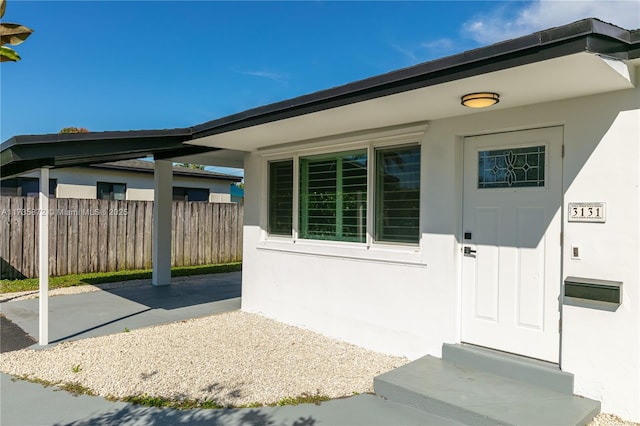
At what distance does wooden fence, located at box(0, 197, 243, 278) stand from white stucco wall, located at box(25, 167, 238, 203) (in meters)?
2.54

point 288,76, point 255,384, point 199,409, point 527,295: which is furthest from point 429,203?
point 288,76

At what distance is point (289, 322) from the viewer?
632 centimetres

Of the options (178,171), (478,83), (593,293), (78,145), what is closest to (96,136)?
(78,145)

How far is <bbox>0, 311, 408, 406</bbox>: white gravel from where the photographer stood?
3.95m

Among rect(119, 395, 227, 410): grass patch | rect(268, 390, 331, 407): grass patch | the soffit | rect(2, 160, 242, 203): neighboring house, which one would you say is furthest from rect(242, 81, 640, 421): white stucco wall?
rect(2, 160, 242, 203): neighboring house

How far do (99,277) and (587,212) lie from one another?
1064 centimetres

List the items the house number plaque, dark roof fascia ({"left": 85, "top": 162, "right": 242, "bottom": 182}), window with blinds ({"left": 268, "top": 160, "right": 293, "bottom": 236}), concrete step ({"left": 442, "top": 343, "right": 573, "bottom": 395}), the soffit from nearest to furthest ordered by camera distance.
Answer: the soffit
the house number plaque
concrete step ({"left": 442, "top": 343, "right": 573, "bottom": 395})
window with blinds ({"left": 268, "top": 160, "right": 293, "bottom": 236})
dark roof fascia ({"left": 85, "top": 162, "right": 242, "bottom": 182})

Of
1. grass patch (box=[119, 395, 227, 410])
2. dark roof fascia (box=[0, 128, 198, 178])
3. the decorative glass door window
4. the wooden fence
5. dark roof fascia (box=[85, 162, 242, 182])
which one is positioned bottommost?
grass patch (box=[119, 395, 227, 410])

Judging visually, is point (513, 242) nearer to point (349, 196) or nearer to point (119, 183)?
point (349, 196)

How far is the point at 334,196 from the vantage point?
5.89 m

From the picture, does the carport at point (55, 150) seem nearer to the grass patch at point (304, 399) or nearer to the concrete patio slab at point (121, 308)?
the concrete patio slab at point (121, 308)

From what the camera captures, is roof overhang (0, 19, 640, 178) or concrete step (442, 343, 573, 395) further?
concrete step (442, 343, 573, 395)

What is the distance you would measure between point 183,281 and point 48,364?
5737mm

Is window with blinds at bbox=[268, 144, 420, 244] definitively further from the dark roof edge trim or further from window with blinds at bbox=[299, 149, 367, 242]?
the dark roof edge trim
